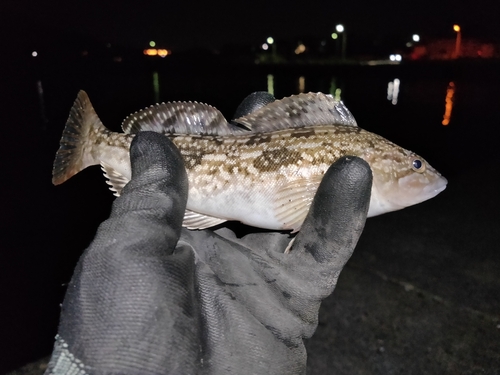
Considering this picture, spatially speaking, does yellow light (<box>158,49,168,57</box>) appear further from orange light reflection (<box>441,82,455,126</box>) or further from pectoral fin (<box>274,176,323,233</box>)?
pectoral fin (<box>274,176,323,233</box>)

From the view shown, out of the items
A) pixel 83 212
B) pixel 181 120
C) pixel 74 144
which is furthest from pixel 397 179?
pixel 83 212

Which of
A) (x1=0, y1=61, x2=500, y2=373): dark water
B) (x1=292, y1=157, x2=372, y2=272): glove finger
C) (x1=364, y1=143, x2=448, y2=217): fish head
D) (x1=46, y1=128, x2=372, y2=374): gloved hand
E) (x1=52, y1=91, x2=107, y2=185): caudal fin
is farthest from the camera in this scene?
(x1=0, y1=61, x2=500, y2=373): dark water

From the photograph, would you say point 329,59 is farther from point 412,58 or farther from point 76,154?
point 76,154

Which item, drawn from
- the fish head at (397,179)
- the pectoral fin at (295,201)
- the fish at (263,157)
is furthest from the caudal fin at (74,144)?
the fish head at (397,179)

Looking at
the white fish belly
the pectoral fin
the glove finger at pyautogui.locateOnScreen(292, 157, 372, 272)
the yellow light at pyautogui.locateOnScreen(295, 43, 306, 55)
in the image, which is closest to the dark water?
the glove finger at pyautogui.locateOnScreen(292, 157, 372, 272)

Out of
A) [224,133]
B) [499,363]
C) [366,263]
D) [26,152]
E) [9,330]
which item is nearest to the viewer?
[224,133]

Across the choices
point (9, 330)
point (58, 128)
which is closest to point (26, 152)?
point (58, 128)
